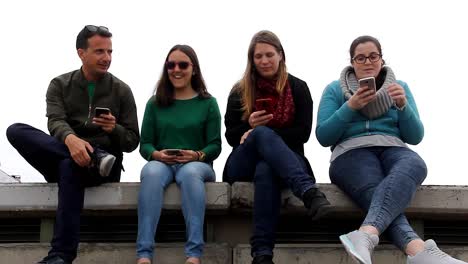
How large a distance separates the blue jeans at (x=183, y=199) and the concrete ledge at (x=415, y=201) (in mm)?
252

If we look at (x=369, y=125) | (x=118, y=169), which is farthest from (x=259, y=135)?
(x=118, y=169)

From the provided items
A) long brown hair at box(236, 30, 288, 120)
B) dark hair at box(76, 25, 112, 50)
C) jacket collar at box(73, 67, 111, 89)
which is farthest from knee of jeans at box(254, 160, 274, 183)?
dark hair at box(76, 25, 112, 50)

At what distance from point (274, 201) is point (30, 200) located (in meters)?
1.67

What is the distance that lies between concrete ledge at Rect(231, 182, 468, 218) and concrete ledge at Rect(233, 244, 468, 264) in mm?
249

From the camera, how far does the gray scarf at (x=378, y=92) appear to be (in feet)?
14.6

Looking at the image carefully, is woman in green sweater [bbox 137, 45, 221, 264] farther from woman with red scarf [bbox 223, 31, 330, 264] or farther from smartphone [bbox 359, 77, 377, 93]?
smartphone [bbox 359, 77, 377, 93]

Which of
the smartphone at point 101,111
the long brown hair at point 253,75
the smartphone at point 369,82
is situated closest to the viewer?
the smartphone at point 369,82

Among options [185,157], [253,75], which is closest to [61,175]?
[185,157]

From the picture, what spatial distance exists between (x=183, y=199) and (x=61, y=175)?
2.50 ft

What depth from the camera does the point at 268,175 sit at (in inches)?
164

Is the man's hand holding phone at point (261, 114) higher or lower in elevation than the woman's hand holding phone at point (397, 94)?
lower

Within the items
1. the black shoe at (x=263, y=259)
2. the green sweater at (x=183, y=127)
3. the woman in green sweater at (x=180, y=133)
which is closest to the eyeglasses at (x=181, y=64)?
the woman in green sweater at (x=180, y=133)

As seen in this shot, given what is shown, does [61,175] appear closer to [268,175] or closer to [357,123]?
[268,175]

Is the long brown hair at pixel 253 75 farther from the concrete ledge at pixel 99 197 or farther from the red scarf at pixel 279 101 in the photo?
the concrete ledge at pixel 99 197
